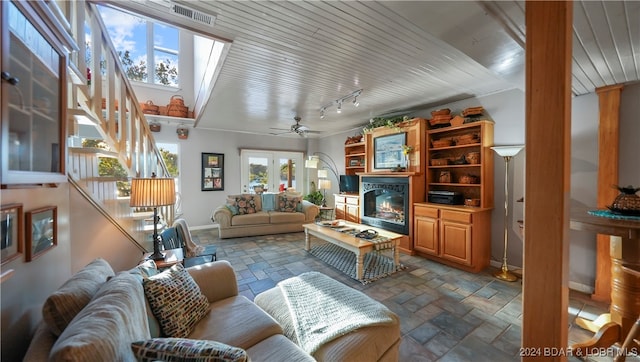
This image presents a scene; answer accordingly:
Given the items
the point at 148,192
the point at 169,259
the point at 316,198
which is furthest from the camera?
the point at 316,198

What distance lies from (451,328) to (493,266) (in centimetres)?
203

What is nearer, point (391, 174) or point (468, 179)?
point (468, 179)

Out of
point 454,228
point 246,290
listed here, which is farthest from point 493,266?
point 246,290

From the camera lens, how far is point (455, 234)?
3.51 metres

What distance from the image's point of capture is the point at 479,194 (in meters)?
A: 3.74

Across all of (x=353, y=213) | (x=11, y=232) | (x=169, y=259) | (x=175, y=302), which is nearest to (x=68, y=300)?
(x=11, y=232)

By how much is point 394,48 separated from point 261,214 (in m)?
4.28

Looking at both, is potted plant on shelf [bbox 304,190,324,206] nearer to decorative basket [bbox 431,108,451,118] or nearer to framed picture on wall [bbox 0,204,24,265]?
decorative basket [bbox 431,108,451,118]

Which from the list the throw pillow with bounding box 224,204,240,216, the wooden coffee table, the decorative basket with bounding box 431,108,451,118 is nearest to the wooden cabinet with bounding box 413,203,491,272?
the wooden coffee table

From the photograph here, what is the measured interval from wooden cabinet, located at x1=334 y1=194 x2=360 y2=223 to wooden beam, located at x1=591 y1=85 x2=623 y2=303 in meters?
3.48

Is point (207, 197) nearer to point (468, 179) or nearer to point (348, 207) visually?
point (348, 207)

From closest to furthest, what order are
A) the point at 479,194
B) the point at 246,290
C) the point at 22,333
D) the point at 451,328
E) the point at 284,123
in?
the point at 22,333, the point at 451,328, the point at 246,290, the point at 479,194, the point at 284,123

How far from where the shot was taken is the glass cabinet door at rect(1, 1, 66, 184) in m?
0.78

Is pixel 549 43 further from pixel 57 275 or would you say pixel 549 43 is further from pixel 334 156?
pixel 334 156
